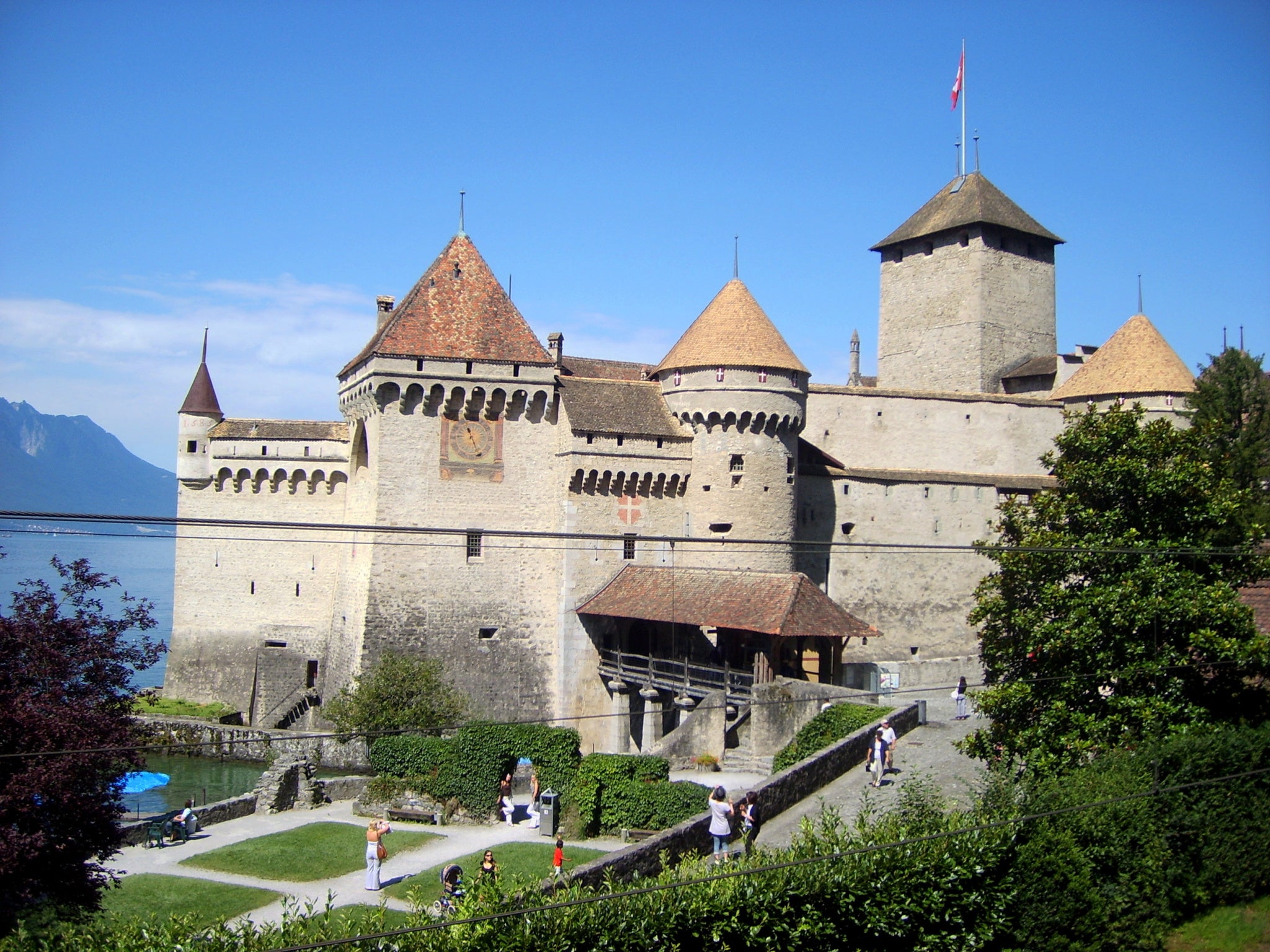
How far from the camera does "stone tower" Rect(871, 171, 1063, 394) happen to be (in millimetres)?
47219

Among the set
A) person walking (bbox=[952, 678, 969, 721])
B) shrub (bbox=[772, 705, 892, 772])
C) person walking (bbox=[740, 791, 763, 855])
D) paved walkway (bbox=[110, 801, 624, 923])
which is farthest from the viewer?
person walking (bbox=[952, 678, 969, 721])

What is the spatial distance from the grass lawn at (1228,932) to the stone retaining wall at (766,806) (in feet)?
20.9

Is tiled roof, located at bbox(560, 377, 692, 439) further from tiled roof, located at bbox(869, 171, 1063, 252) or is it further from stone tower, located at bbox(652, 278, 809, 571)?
tiled roof, located at bbox(869, 171, 1063, 252)

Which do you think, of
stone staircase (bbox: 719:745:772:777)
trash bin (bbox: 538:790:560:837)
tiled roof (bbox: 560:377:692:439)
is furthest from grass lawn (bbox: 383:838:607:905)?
tiled roof (bbox: 560:377:692:439)

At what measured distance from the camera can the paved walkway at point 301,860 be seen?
19.0 metres

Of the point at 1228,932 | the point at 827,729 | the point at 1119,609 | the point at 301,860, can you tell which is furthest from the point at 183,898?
the point at 1228,932

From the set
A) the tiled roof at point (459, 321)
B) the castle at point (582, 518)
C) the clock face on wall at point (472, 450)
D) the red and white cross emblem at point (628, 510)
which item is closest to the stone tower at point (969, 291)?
the castle at point (582, 518)

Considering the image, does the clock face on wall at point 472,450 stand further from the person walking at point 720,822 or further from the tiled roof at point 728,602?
the person walking at point 720,822

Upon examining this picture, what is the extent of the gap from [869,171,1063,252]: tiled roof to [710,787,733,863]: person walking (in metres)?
34.4

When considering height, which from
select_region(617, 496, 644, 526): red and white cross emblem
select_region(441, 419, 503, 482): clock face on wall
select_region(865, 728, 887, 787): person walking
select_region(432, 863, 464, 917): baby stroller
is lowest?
select_region(432, 863, 464, 917): baby stroller

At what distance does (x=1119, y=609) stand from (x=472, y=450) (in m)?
19.5

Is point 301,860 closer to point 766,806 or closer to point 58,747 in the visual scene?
point 58,747

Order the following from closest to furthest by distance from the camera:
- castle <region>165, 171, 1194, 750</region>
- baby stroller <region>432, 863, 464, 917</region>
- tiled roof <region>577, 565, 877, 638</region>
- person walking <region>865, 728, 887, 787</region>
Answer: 1. baby stroller <region>432, 863, 464, 917</region>
2. person walking <region>865, 728, 887, 787</region>
3. tiled roof <region>577, 565, 877, 638</region>
4. castle <region>165, 171, 1194, 750</region>

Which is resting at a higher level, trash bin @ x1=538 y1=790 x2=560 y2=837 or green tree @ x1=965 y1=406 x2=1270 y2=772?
green tree @ x1=965 y1=406 x2=1270 y2=772
